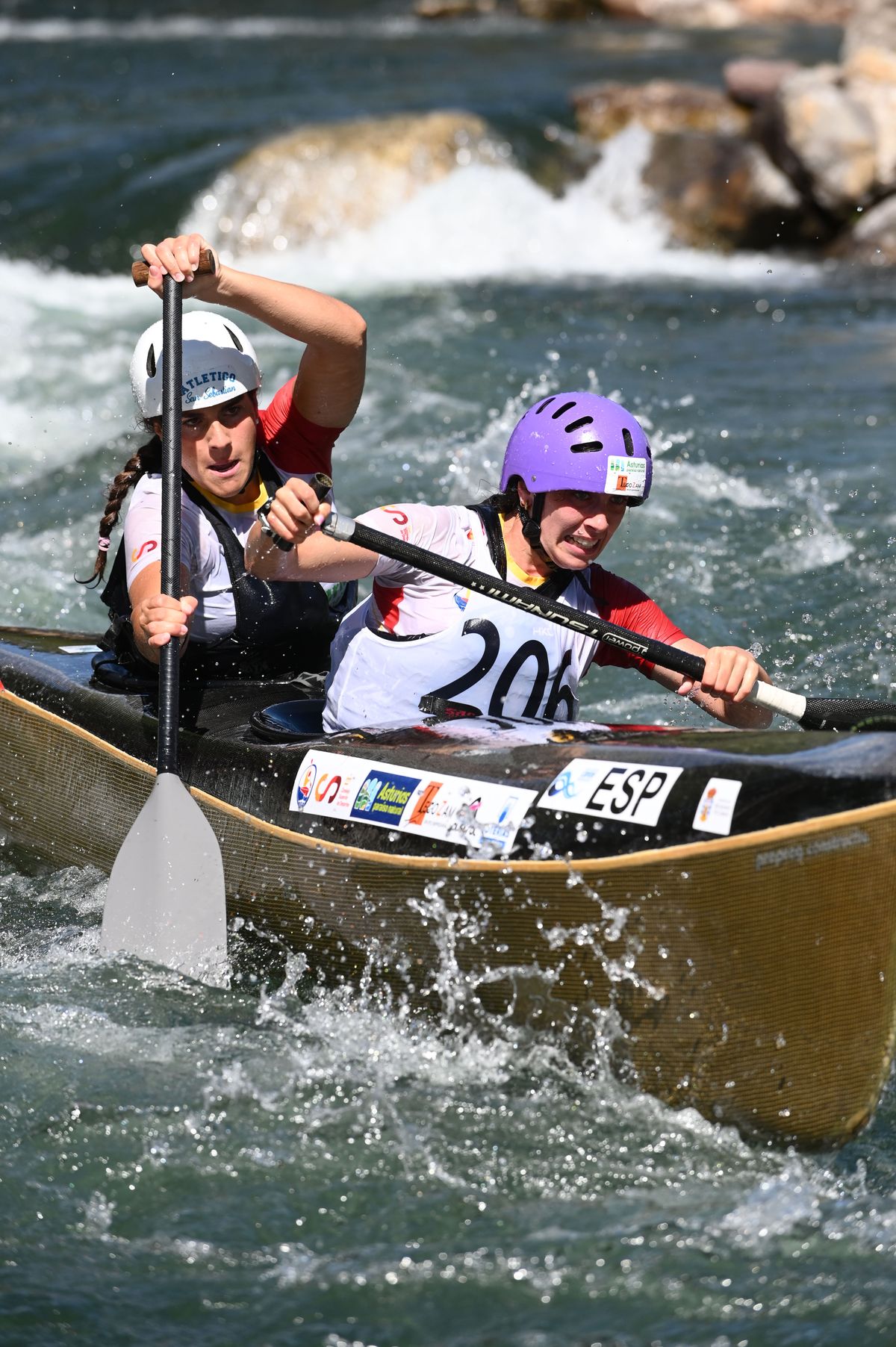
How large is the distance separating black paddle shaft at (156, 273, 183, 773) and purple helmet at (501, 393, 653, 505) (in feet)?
2.80

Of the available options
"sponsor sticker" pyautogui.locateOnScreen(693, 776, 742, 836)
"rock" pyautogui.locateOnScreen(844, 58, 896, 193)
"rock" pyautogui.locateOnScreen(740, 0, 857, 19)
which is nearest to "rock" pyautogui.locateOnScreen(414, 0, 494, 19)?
"rock" pyautogui.locateOnScreen(740, 0, 857, 19)

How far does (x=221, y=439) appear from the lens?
4.22 m

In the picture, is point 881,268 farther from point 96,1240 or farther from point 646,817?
point 96,1240

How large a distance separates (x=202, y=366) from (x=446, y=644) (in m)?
1.01

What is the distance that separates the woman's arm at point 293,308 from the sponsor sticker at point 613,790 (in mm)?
1384

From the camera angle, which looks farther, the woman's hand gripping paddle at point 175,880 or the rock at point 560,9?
the rock at point 560,9

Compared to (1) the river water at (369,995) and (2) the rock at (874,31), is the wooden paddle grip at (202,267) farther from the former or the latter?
(2) the rock at (874,31)

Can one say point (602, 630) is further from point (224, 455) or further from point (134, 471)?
point (134, 471)

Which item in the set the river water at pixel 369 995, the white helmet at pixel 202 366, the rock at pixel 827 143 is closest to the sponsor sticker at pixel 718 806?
the river water at pixel 369 995

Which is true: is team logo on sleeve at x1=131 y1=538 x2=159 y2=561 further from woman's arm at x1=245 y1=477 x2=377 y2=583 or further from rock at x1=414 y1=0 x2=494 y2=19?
rock at x1=414 y1=0 x2=494 y2=19

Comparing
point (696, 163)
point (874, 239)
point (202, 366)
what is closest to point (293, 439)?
point (202, 366)

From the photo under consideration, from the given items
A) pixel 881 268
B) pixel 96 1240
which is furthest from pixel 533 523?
pixel 881 268

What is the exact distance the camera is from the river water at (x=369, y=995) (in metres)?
2.96

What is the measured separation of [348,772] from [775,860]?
1.17 metres
